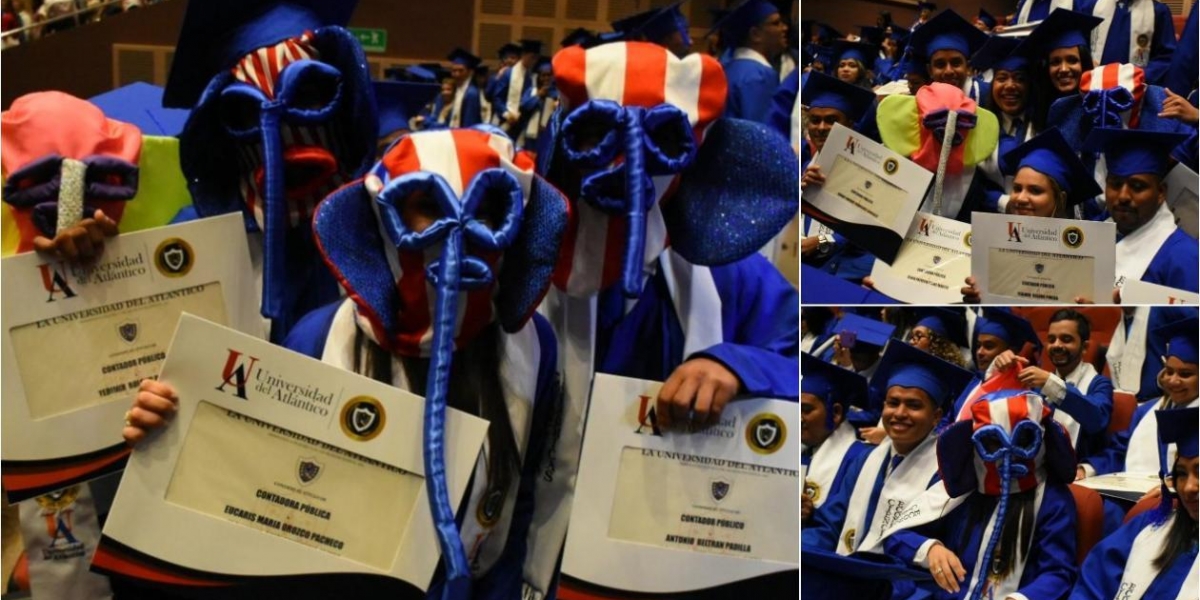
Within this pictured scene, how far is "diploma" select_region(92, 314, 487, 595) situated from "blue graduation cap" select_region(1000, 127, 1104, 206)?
0.77 meters

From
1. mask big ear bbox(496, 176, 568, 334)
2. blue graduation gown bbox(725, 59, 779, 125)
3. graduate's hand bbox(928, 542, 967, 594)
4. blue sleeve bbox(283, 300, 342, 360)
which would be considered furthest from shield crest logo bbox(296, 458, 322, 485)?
graduate's hand bbox(928, 542, 967, 594)

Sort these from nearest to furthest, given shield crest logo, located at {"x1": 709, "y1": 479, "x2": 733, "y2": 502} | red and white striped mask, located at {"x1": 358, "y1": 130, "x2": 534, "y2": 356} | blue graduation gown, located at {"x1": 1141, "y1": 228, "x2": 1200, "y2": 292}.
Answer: red and white striped mask, located at {"x1": 358, "y1": 130, "x2": 534, "y2": 356} < shield crest logo, located at {"x1": 709, "y1": 479, "x2": 733, "y2": 502} < blue graduation gown, located at {"x1": 1141, "y1": 228, "x2": 1200, "y2": 292}

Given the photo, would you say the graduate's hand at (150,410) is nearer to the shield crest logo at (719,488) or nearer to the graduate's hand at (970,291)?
the shield crest logo at (719,488)

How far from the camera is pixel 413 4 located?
1446mm

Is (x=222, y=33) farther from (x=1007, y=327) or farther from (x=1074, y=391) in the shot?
(x=1074, y=391)

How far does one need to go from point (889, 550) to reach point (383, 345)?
75 centimetres

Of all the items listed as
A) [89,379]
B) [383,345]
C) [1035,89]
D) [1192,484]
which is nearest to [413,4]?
[383,345]

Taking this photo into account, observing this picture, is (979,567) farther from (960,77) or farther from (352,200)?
(352,200)

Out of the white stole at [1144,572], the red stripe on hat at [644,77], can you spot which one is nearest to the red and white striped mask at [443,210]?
the red stripe on hat at [644,77]

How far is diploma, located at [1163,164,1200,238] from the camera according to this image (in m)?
1.44

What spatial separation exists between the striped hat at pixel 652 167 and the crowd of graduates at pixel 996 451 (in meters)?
0.27

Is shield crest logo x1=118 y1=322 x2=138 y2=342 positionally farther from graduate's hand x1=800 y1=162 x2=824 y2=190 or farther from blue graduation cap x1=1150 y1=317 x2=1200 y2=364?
blue graduation cap x1=1150 y1=317 x2=1200 y2=364

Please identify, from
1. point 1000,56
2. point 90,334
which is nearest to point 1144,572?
point 1000,56

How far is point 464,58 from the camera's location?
4.73 feet
